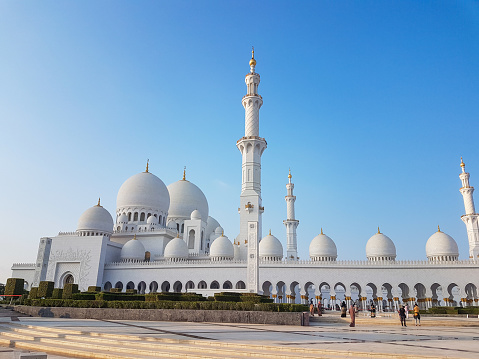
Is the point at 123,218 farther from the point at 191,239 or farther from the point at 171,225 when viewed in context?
the point at 191,239

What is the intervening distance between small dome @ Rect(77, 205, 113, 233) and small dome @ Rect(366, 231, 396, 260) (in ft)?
86.1

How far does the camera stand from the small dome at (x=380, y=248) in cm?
3216

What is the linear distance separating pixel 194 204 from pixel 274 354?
1584 inches

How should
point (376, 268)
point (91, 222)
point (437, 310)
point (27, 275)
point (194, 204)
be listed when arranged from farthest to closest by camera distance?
point (194, 204), point (27, 275), point (91, 222), point (376, 268), point (437, 310)

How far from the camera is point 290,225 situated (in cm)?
4278

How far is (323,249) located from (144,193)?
20966mm

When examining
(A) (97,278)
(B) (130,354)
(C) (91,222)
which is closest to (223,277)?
(A) (97,278)

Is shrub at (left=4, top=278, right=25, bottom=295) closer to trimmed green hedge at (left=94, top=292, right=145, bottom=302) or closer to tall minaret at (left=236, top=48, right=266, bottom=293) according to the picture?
trimmed green hedge at (left=94, top=292, right=145, bottom=302)

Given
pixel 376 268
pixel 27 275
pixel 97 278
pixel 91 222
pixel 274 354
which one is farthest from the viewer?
pixel 27 275

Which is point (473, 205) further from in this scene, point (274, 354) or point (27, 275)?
point (27, 275)

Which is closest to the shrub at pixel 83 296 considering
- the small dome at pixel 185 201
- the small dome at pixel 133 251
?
the small dome at pixel 133 251

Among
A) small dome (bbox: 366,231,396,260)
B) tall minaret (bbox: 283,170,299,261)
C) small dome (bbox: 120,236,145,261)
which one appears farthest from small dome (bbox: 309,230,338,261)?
small dome (bbox: 120,236,145,261)

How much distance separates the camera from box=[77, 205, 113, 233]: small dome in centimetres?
3831

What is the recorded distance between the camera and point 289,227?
42781 mm
